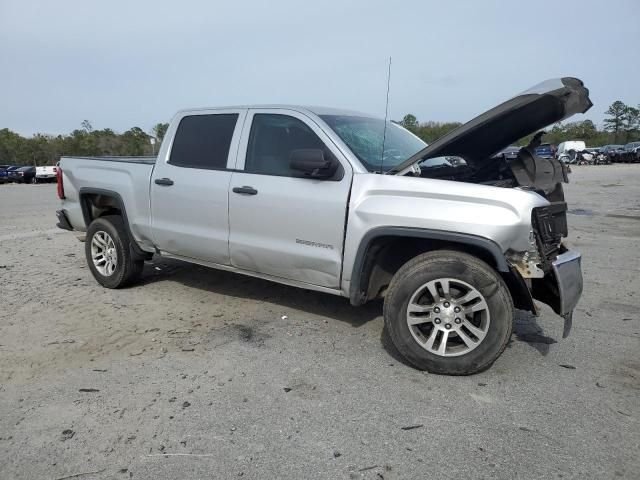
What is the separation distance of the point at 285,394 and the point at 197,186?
7.38 ft

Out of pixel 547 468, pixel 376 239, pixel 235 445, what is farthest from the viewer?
pixel 376 239

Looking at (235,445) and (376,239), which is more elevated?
(376,239)

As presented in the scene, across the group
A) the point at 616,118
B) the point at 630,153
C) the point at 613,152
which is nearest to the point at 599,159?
the point at 613,152

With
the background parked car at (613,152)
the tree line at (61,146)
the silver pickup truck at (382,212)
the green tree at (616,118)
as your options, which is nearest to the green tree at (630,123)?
the green tree at (616,118)

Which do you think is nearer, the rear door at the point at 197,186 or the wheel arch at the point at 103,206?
the rear door at the point at 197,186

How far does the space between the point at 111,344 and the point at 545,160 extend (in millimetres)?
3903

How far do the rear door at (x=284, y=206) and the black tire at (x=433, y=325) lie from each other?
0.59 m

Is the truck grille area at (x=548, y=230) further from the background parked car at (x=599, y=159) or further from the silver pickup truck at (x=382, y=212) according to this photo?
the background parked car at (x=599, y=159)

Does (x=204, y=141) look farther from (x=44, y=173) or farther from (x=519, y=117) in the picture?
(x=44, y=173)

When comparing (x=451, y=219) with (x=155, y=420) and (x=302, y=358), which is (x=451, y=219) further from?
(x=155, y=420)

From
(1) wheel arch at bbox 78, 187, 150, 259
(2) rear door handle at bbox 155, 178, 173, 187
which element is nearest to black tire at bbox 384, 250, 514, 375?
(2) rear door handle at bbox 155, 178, 173, 187

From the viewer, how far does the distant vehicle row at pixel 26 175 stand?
3183 cm

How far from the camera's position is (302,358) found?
12.6 feet

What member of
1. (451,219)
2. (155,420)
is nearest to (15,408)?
(155,420)
